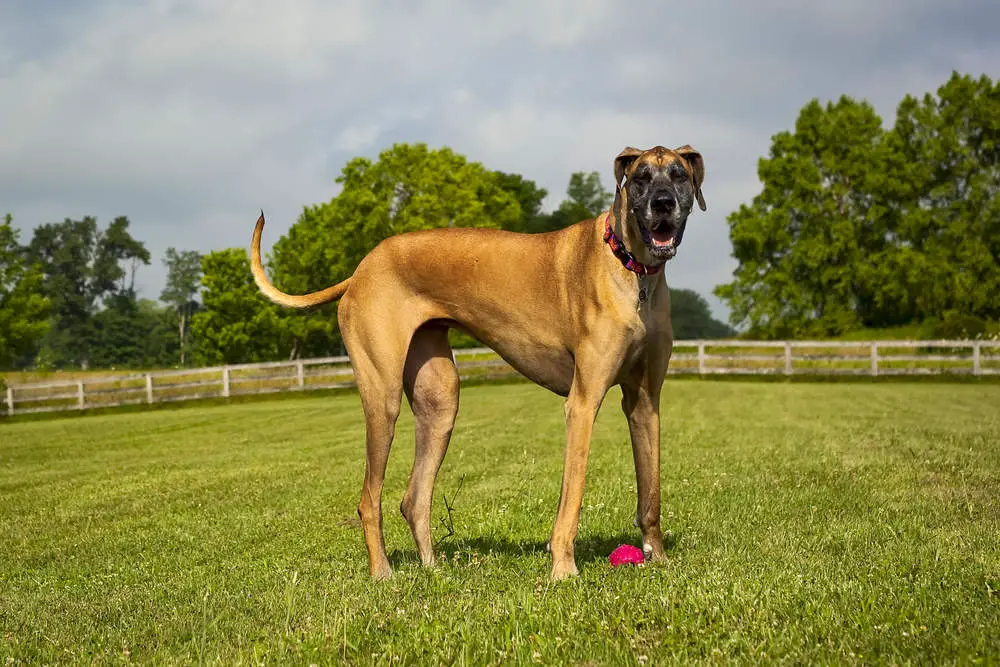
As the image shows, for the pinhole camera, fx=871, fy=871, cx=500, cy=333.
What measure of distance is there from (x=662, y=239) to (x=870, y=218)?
42823 millimetres

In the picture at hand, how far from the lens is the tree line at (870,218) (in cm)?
4169

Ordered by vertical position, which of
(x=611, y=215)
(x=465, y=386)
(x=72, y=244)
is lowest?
(x=465, y=386)

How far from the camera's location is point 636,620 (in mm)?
3643

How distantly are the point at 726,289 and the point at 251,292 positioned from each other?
27.3m

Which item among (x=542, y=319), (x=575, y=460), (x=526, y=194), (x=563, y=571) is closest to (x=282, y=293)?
(x=542, y=319)

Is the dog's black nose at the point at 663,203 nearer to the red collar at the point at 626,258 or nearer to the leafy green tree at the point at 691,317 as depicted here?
the red collar at the point at 626,258

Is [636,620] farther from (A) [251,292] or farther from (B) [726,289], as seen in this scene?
(A) [251,292]

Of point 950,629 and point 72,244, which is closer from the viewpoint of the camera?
point 950,629

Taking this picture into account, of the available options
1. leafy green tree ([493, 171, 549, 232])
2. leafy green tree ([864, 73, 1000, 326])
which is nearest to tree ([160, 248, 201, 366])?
leafy green tree ([493, 171, 549, 232])

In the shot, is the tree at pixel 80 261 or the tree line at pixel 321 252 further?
the tree at pixel 80 261

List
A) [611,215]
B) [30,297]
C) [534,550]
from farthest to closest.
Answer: [30,297] → [534,550] → [611,215]

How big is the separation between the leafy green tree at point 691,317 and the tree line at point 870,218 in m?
49.0

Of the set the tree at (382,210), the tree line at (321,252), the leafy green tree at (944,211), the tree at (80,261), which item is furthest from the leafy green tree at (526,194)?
the tree at (80,261)

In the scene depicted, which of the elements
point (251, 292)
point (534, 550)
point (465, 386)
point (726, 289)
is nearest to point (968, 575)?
point (534, 550)
